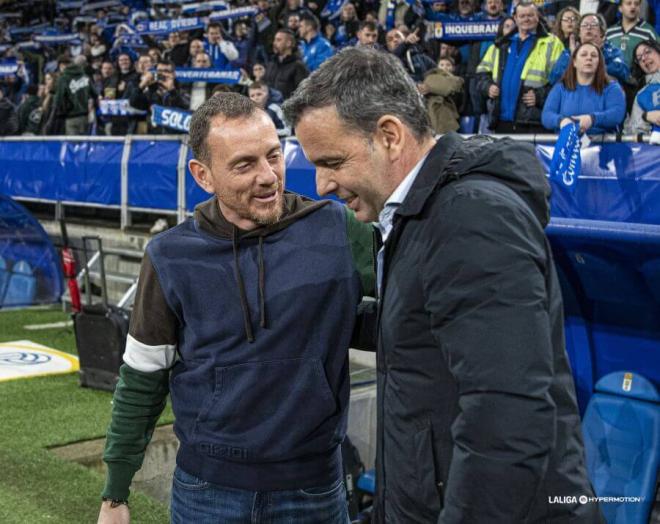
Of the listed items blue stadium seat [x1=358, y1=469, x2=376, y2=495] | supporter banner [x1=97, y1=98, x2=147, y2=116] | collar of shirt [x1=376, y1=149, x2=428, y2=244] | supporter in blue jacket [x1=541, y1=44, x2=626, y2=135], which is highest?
collar of shirt [x1=376, y1=149, x2=428, y2=244]

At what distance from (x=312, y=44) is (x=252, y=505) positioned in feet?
29.5

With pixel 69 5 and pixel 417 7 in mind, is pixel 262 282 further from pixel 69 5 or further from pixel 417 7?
pixel 69 5

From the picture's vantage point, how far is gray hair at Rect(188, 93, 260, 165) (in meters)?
2.25

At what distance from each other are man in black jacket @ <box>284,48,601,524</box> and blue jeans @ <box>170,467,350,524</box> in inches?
22.2

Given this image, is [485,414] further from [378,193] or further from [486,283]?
[378,193]

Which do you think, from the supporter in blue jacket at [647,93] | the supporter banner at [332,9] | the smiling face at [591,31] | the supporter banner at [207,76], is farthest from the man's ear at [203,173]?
the supporter banner at [332,9]

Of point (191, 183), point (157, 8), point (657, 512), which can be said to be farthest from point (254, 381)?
point (157, 8)

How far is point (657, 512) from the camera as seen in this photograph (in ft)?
12.8

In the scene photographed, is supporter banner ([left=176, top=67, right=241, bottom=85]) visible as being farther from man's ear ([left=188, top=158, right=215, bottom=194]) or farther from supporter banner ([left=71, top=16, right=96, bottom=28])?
supporter banner ([left=71, top=16, right=96, bottom=28])

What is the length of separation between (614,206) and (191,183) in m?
4.56

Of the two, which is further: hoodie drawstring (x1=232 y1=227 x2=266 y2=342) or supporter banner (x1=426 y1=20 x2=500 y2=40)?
supporter banner (x1=426 y1=20 x2=500 y2=40)

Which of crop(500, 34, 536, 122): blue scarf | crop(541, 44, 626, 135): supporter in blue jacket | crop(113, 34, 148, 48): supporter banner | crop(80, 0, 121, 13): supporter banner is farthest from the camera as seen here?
crop(80, 0, 121, 13): supporter banner

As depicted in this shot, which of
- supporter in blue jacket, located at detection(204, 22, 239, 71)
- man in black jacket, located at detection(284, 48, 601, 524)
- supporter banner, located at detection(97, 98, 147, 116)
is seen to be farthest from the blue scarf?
man in black jacket, located at detection(284, 48, 601, 524)

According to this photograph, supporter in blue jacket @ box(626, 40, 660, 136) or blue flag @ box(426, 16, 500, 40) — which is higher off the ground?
blue flag @ box(426, 16, 500, 40)
